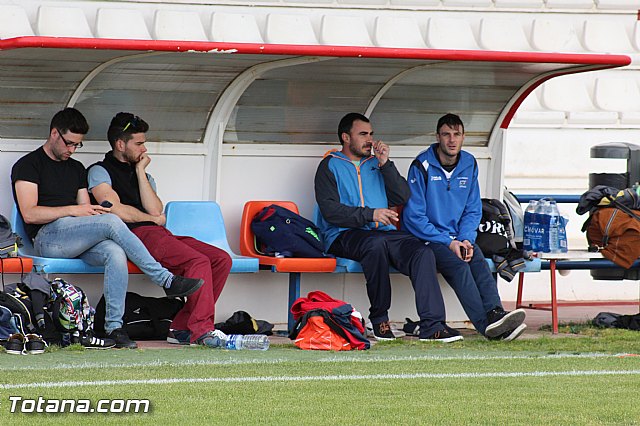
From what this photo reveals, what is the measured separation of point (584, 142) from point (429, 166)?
520 centimetres

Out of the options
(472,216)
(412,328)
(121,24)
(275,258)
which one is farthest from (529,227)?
(121,24)

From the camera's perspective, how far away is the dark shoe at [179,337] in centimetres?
885

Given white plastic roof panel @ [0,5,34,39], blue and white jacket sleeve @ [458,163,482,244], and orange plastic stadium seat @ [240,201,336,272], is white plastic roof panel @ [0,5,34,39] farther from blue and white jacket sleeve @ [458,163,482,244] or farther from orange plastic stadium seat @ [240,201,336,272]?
blue and white jacket sleeve @ [458,163,482,244]

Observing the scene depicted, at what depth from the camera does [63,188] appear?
8.91 meters

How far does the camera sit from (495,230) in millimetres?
10055

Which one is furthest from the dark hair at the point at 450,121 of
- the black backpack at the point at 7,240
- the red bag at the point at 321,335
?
the black backpack at the point at 7,240

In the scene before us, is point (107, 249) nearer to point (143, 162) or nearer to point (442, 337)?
point (143, 162)

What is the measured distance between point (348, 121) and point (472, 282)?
1.47 meters

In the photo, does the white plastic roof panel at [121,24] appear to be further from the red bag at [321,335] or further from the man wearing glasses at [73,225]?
the red bag at [321,335]

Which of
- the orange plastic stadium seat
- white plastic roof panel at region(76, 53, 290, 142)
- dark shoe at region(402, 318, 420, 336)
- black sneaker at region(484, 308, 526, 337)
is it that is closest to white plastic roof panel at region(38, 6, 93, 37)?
white plastic roof panel at region(76, 53, 290, 142)

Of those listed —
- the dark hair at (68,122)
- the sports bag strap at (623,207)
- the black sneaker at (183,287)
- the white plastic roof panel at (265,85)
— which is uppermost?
the white plastic roof panel at (265,85)

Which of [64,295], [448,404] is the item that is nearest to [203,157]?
[64,295]

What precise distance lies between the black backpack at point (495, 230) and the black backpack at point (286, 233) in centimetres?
121

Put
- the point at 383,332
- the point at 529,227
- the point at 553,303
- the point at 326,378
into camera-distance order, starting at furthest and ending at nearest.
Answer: the point at 529,227, the point at 553,303, the point at 383,332, the point at 326,378
